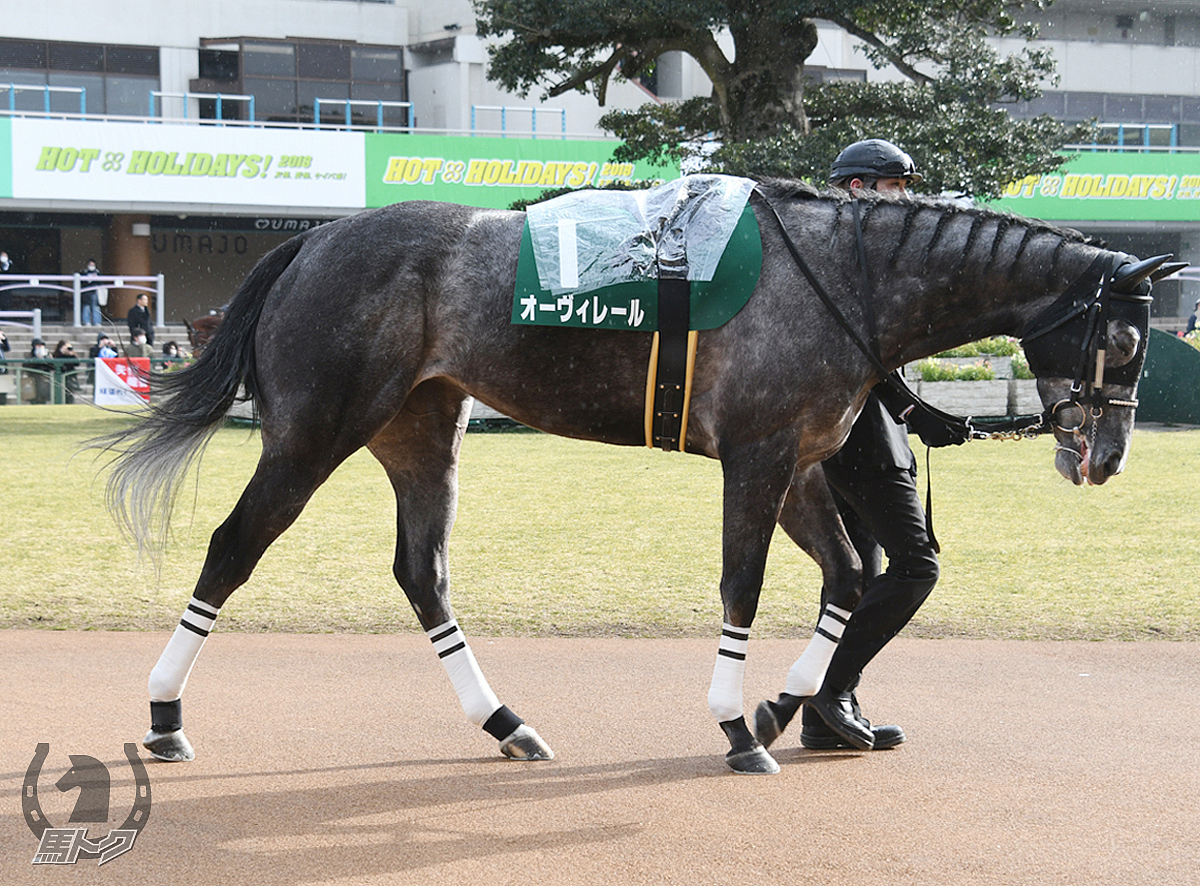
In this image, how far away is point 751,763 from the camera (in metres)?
3.57

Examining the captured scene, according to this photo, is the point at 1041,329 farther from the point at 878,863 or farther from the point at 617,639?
the point at 617,639

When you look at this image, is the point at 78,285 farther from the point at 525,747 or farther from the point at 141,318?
the point at 525,747

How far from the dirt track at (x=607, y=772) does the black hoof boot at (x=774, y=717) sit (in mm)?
106

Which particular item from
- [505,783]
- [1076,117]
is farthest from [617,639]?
[1076,117]

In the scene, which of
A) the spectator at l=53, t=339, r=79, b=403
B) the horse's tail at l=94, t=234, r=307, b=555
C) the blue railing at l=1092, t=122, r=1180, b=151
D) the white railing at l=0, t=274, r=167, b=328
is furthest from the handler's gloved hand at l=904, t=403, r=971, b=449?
the blue railing at l=1092, t=122, r=1180, b=151

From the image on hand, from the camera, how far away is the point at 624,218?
3.67 meters

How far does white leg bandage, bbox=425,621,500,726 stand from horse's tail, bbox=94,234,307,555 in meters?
0.92

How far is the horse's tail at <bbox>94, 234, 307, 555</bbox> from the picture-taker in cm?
382

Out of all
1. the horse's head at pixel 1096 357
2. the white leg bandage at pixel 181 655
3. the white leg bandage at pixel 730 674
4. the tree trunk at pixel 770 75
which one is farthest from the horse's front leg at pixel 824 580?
the tree trunk at pixel 770 75

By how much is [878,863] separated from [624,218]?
1904 millimetres

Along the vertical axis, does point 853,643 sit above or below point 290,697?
above

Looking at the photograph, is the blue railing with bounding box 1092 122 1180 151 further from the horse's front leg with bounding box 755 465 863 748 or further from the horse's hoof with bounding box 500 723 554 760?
the horse's hoof with bounding box 500 723 554 760

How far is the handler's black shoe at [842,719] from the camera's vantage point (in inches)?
149

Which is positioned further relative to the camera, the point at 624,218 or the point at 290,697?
the point at 290,697
